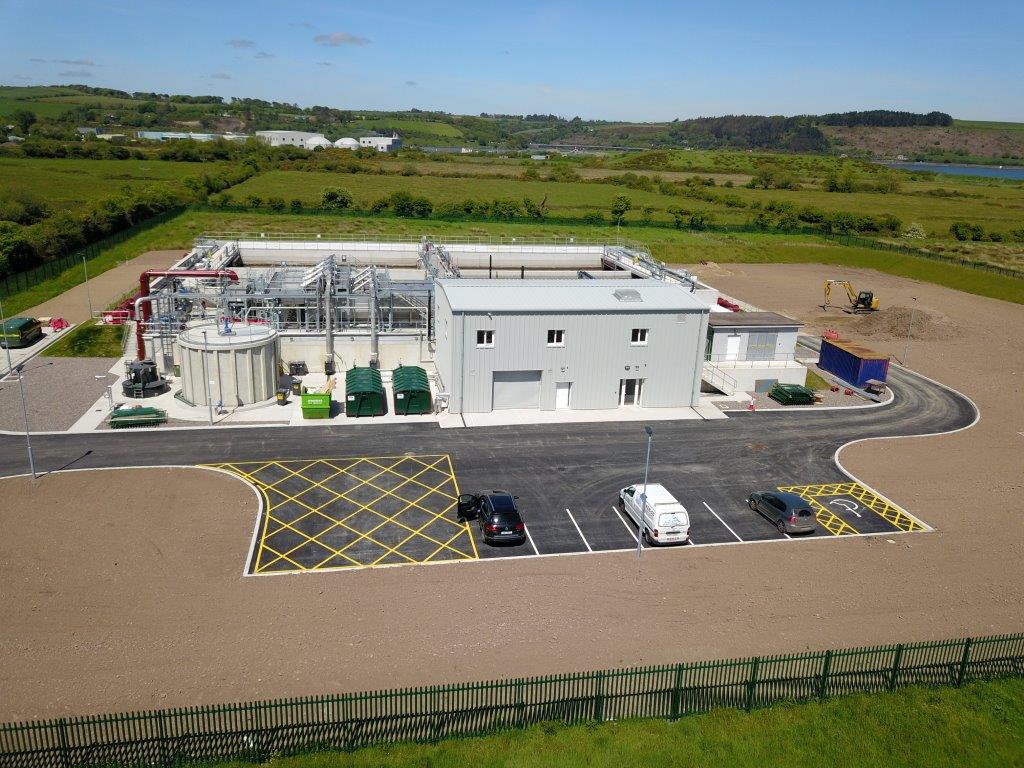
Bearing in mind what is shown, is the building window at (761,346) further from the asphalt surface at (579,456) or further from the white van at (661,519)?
the white van at (661,519)

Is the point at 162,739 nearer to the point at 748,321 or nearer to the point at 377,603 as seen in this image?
the point at 377,603

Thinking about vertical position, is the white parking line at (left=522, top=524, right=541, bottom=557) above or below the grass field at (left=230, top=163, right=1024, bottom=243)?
below

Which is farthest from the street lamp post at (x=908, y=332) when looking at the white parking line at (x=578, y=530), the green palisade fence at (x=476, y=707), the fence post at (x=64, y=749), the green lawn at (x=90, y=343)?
the green lawn at (x=90, y=343)

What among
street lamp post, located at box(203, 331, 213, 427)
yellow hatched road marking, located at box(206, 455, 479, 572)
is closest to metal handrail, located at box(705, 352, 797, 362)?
yellow hatched road marking, located at box(206, 455, 479, 572)

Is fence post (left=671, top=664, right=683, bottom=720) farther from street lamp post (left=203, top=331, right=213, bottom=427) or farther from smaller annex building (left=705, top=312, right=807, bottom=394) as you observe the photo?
smaller annex building (left=705, top=312, right=807, bottom=394)

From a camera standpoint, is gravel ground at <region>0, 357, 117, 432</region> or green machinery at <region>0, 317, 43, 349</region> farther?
green machinery at <region>0, 317, 43, 349</region>
